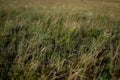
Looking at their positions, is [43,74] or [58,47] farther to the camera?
[58,47]

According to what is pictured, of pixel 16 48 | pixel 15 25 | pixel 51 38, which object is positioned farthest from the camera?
pixel 15 25

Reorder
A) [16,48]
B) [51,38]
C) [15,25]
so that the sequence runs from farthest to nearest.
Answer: [15,25] → [51,38] → [16,48]

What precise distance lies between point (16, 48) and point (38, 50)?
460 mm

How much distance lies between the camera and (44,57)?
108 inches

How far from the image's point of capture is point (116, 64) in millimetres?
2875

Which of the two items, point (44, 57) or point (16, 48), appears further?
point (16, 48)

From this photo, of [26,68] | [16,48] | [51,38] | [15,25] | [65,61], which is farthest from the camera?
[15,25]

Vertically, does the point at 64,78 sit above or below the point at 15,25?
below

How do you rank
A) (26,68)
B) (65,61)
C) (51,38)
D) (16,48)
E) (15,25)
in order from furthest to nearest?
(15,25) < (51,38) < (16,48) < (65,61) < (26,68)

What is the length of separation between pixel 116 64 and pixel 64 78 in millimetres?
1003

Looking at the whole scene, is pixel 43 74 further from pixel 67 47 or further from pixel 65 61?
Answer: pixel 67 47

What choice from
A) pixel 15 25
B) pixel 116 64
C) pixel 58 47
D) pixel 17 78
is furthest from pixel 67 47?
pixel 15 25

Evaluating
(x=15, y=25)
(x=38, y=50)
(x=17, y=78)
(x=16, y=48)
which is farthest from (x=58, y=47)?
(x=15, y=25)

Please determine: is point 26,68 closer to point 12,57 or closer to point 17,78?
point 17,78
